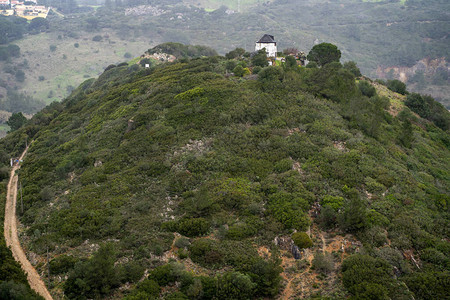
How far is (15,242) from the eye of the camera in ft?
91.3

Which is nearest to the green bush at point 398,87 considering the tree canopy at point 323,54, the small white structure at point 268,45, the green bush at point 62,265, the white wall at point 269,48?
the tree canopy at point 323,54

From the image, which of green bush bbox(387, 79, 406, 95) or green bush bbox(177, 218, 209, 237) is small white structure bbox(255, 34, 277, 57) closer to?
green bush bbox(387, 79, 406, 95)

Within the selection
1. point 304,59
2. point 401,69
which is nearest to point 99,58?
point 304,59

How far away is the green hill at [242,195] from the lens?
21.5 metres

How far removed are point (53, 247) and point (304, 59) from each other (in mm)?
52025

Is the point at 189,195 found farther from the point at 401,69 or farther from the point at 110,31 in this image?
the point at 110,31

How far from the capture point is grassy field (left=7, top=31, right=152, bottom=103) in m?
136

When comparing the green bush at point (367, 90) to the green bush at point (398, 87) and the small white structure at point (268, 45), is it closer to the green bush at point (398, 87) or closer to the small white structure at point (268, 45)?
the green bush at point (398, 87)

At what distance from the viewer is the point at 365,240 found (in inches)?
960

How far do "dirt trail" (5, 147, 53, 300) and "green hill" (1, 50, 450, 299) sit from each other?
29.2 inches

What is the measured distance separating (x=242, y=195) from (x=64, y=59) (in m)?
148

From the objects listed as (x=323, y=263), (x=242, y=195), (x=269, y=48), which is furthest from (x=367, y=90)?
(x=323, y=263)

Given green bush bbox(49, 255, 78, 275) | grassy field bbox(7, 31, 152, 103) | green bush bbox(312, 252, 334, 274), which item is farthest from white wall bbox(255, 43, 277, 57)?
grassy field bbox(7, 31, 152, 103)

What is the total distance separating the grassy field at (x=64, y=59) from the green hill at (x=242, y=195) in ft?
313
